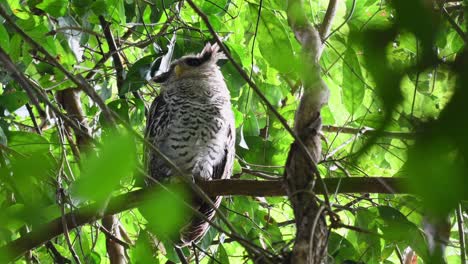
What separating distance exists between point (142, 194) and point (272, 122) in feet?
3.80

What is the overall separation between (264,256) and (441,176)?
0.67 metres

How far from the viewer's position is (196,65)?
3684mm

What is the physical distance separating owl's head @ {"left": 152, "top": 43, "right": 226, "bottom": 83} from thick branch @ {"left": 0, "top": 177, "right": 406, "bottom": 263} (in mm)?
1542

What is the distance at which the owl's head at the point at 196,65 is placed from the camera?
11.8 ft

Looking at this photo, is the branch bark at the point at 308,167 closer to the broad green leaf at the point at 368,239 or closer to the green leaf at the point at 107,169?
the green leaf at the point at 107,169

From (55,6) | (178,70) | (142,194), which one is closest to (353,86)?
(142,194)

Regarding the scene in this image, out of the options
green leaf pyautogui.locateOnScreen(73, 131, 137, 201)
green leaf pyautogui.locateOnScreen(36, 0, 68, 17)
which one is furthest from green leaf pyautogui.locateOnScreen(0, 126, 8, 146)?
green leaf pyautogui.locateOnScreen(73, 131, 137, 201)

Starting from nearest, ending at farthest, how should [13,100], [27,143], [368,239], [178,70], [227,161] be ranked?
[27,143]
[368,239]
[13,100]
[227,161]
[178,70]

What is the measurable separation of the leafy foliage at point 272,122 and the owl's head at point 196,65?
21 centimetres

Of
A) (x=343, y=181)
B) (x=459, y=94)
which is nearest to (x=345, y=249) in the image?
(x=343, y=181)

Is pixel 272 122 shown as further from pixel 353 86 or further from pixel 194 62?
pixel 353 86

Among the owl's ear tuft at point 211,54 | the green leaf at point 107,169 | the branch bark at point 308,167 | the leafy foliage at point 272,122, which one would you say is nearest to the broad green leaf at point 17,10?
the leafy foliage at point 272,122

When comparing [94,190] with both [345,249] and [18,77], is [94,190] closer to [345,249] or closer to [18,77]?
[18,77]

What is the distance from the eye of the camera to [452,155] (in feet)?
1.94
